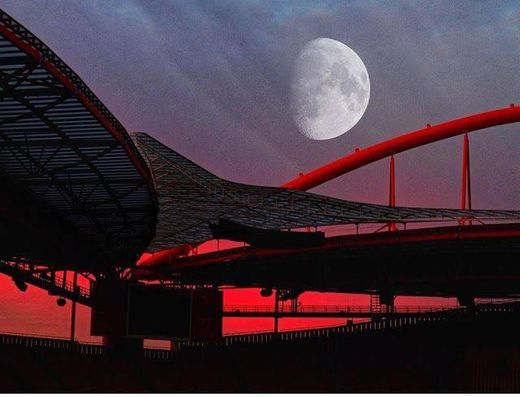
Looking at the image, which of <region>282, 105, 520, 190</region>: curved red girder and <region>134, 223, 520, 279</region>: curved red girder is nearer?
<region>134, 223, 520, 279</region>: curved red girder

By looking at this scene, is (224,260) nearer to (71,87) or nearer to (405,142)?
(405,142)

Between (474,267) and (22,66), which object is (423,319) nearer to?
(474,267)

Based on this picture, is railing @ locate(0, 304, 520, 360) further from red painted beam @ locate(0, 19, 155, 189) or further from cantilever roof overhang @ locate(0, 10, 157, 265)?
red painted beam @ locate(0, 19, 155, 189)

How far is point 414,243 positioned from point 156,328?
2240 centimetres

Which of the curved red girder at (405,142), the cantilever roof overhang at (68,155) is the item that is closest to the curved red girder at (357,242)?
the cantilever roof overhang at (68,155)

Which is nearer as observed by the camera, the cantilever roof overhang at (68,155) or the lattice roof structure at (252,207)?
the cantilever roof overhang at (68,155)

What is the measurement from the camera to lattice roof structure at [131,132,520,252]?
7088cm

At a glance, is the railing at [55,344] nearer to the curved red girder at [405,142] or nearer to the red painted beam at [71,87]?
the red painted beam at [71,87]

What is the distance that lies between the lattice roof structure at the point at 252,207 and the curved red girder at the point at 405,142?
17878 millimetres

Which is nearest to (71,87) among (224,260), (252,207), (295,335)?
(252,207)

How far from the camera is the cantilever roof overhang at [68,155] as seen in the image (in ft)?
125

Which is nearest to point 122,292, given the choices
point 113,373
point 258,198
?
point 113,373

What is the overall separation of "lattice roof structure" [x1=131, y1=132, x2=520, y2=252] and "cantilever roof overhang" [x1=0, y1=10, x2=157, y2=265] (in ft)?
15.7

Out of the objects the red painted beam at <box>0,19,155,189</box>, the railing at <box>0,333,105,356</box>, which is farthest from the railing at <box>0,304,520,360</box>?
the red painted beam at <box>0,19,155,189</box>
